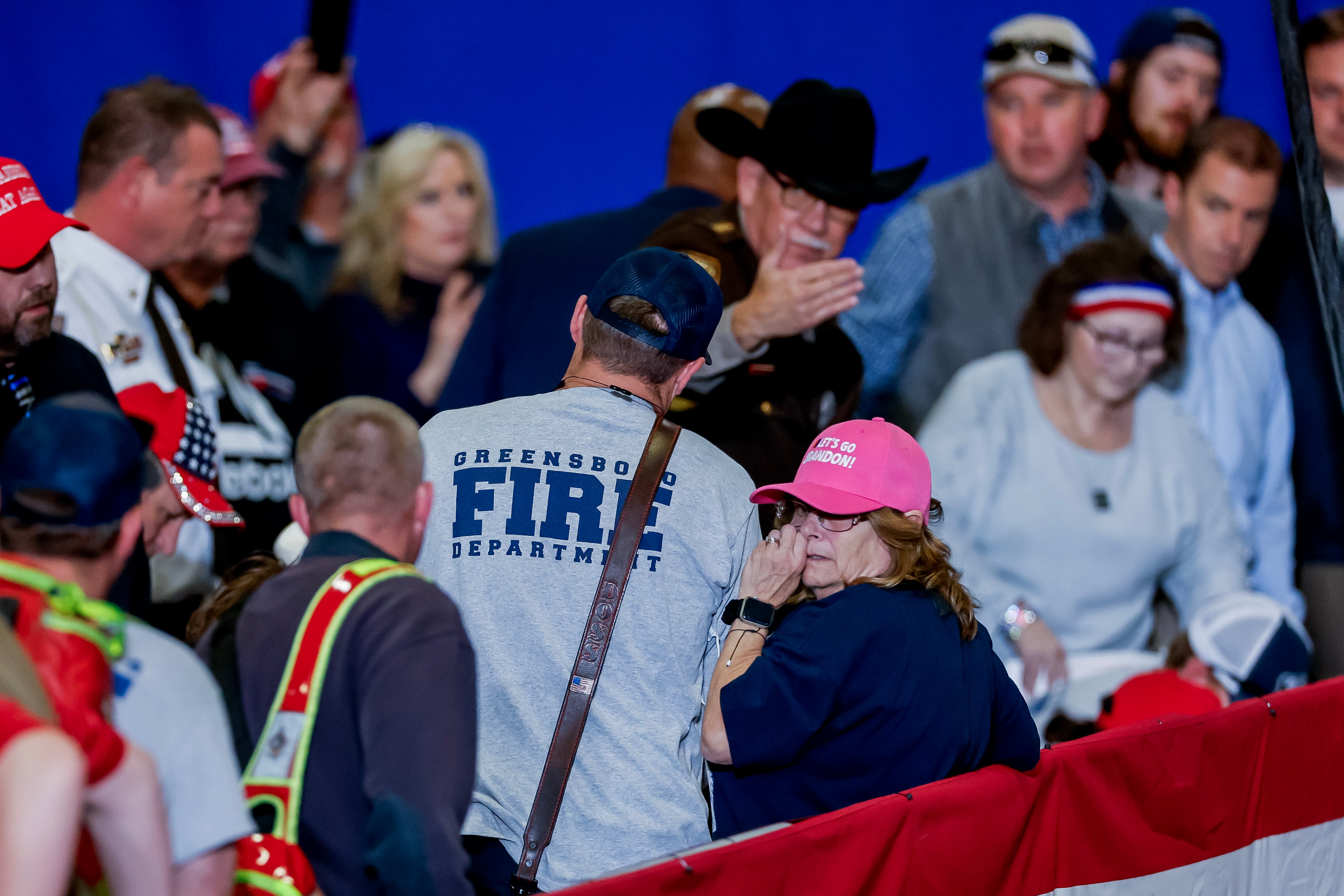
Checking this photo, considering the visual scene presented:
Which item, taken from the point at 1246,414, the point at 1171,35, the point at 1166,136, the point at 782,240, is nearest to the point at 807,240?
the point at 782,240

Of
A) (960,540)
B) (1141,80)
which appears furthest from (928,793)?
(1141,80)

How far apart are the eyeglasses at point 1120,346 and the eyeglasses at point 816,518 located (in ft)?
7.32

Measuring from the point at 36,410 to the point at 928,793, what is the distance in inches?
61.3

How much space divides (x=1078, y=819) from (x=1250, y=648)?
1543mm

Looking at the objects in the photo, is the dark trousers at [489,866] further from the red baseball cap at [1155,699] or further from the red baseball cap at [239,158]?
the red baseball cap at [239,158]

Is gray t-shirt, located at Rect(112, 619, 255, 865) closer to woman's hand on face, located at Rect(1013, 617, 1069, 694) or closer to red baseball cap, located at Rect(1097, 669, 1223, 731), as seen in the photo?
red baseball cap, located at Rect(1097, 669, 1223, 731)

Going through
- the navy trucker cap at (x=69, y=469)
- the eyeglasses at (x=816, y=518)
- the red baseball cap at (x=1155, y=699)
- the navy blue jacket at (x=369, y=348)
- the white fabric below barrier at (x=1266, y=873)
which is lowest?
the white fabric below barrier at (x=1266, y=873)

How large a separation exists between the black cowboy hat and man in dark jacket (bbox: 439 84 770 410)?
159 mm

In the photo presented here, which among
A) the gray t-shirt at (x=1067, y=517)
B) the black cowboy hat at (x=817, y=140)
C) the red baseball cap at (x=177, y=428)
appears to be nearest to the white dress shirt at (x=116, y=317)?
the red baseball cap at (x=177, y=428)

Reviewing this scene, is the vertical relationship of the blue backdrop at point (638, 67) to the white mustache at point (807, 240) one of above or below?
above

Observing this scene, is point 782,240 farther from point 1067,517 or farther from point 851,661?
point 1067,517

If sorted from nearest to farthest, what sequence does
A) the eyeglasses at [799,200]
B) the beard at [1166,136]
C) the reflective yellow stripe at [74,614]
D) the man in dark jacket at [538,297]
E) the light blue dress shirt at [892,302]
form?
the reflective yellow stripe at [74,614] < the eyeglasses at [799,200] < the man in dark jacket at [538,297] < the light blue dress shirt at [892,302] < the beard at [1166,136]

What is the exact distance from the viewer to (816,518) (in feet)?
8.27

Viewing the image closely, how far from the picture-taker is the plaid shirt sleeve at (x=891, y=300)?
5.09 meters
